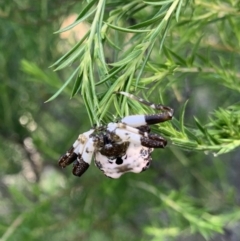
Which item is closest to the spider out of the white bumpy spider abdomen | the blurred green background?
the white bumpy spider abdomen

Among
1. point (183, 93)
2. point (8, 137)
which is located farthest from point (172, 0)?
point (8, 137)

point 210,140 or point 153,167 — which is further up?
point 210,140

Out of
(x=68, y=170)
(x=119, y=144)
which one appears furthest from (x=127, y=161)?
(x=68, y=170)

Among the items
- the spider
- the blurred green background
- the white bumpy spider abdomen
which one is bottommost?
the blurred green background

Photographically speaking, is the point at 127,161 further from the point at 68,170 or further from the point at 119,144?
the point at 68,170

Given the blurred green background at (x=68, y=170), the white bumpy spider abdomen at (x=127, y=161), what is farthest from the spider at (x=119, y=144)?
the blurred green background at (x=68, y=170)

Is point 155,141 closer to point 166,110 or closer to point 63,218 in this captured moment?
point 166,110

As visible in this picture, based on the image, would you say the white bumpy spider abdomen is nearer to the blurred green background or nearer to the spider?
the spider
